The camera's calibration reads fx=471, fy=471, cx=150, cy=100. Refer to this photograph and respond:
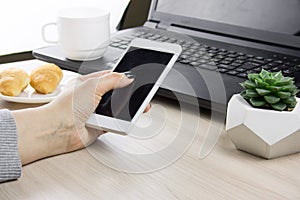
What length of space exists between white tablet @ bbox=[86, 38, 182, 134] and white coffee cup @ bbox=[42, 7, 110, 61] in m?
0.21

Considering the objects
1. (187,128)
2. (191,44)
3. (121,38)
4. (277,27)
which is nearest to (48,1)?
(121,38)

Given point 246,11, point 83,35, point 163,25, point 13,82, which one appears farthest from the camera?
point 163,25

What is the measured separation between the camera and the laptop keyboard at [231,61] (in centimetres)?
89

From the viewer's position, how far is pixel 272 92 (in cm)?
68

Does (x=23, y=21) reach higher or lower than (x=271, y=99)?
lower

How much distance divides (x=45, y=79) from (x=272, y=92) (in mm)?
419

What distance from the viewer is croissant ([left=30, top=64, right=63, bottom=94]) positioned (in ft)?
2.86

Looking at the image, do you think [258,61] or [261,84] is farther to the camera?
[258,61]

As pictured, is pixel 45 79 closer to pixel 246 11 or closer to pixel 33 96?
pixel 33 96

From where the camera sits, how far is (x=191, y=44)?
3.47ft

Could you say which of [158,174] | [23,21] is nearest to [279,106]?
[158,174]

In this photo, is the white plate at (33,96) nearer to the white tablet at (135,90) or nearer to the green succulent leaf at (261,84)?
the white tablet at (135,90)

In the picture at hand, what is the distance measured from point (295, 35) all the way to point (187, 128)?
1.25 feet

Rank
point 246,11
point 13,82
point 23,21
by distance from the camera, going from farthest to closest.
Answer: point 23,21, point 246,11, point 13,82
